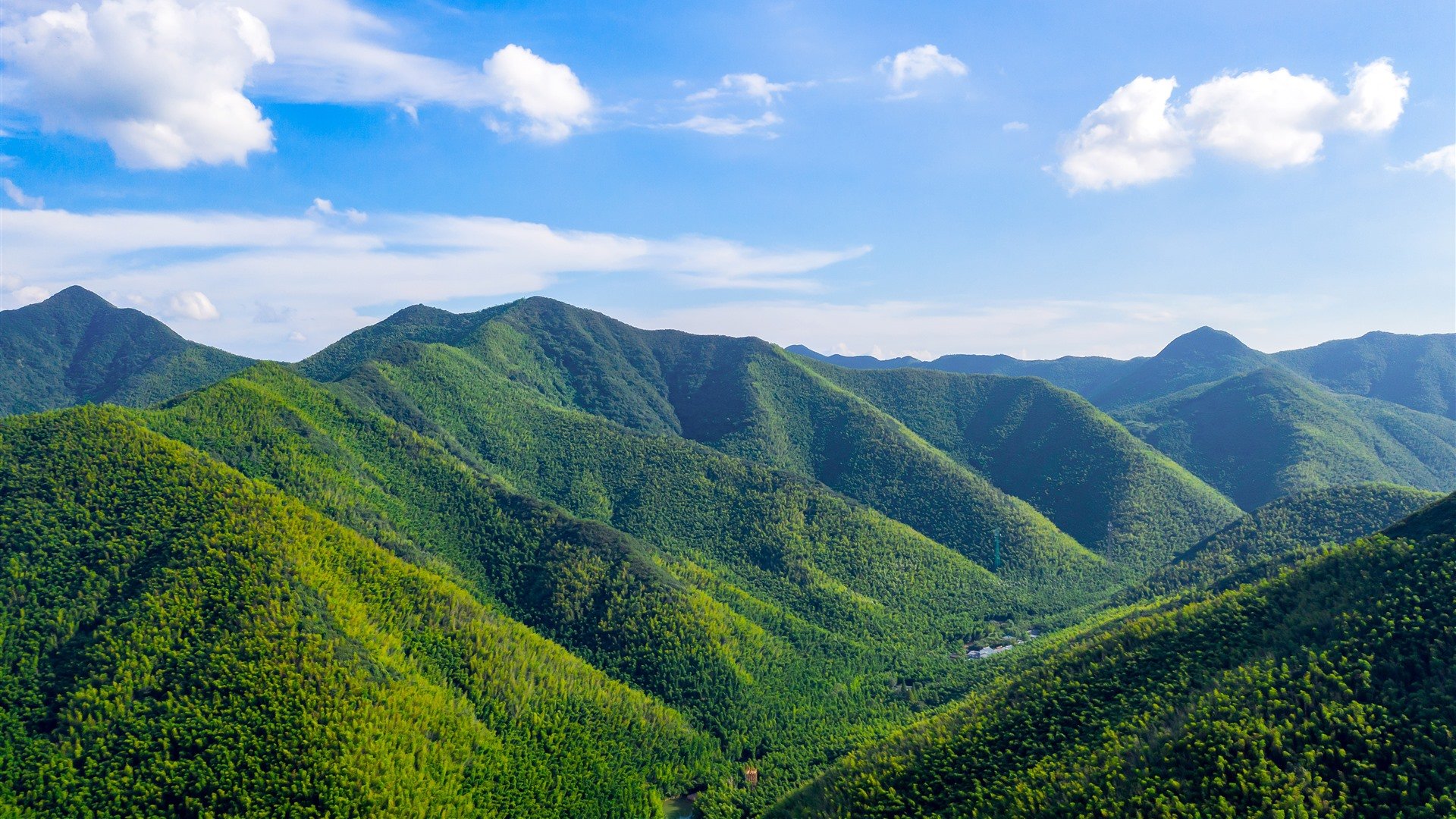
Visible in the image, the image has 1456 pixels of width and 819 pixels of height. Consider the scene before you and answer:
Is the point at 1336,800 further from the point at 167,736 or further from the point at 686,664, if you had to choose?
the point at 167,736

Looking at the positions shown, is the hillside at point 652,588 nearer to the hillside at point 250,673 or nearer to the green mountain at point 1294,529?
the hillside at point 250,673

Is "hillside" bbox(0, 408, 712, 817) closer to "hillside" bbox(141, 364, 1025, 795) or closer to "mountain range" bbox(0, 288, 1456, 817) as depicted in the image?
"mountain range" bbox(0, 288, 1456, 817)

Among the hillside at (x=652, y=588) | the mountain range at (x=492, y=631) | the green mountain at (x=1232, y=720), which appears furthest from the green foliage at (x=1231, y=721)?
the hillside at (x=652, y=588)

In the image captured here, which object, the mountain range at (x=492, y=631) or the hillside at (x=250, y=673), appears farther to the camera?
the mountain range at (x=492, y=631)

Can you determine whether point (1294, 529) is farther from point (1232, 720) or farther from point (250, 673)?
point (250, 673)

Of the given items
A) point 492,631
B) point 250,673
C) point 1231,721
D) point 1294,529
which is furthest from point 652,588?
point 1294,529

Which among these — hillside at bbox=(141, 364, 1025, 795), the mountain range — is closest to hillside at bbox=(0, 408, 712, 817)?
the mountain range
